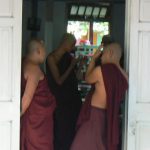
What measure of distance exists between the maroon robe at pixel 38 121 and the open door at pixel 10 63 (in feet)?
0.75

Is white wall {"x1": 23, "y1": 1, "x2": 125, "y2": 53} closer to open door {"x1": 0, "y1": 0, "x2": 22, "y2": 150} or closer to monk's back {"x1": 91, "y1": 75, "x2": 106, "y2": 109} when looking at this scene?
monk's back {"x1": 91, "y1": 75, "x2": 106, "y2": 109}

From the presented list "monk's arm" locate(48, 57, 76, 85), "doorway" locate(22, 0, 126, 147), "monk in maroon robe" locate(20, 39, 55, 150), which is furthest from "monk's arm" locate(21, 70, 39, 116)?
"doorway" locate(22, 0, 126, 147)

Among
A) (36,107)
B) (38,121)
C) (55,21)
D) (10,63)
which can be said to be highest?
(55,21)

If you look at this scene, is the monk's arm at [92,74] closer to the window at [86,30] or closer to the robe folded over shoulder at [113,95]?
the robe folded over shoulder at [113,95]

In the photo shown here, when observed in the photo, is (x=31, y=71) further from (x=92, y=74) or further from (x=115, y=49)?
(x=115, y=49)

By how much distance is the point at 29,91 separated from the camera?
3578 millimetres

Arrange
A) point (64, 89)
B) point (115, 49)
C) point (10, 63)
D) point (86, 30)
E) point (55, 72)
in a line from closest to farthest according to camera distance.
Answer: point (10, 63)
point (115, 49)
point (55, 72)
point (64, 89)
point (86, 30)

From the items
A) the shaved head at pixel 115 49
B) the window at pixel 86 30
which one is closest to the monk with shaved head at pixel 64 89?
the shaved head at pixel 115 49

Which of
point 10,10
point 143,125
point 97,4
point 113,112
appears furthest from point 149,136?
point 97,4

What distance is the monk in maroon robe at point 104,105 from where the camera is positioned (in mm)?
3559

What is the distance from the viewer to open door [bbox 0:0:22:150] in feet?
11.2

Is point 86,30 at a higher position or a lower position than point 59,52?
higher

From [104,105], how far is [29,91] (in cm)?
60

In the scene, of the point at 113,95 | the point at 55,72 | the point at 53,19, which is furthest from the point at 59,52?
the point at 53,19
